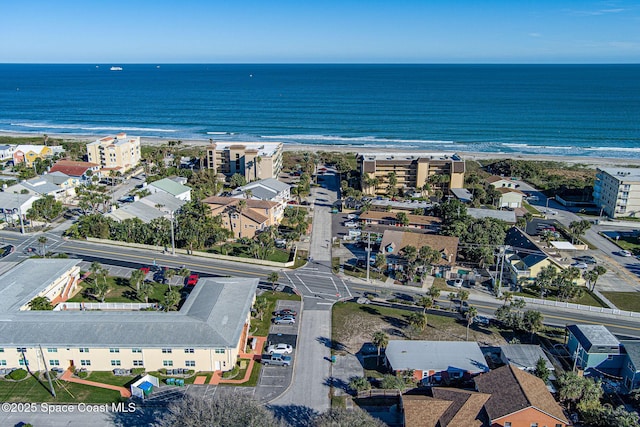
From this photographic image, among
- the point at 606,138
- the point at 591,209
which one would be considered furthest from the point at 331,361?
the point at 606,138

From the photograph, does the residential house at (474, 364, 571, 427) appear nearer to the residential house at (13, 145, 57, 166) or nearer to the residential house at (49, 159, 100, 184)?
the residential house at (49, 159, 100, 184)

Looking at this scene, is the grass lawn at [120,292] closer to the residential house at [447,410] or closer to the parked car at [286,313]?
the parked car at [286,313]

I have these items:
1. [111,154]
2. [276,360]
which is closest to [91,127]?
[111,154]

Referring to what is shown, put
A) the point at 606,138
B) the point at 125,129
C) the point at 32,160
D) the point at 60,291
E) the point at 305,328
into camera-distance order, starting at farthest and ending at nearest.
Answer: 1. the point at 125,129
2. the point at 606,138
3. the point at 32,160
4. the point at 60,291
5. the point at 305,328

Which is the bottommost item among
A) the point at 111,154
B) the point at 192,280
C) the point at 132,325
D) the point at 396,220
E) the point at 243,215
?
the point at 192,280

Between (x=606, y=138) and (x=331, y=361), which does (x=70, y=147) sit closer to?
(x=331, y=361)

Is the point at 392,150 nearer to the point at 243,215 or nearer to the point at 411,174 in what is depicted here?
the point at 411,174
